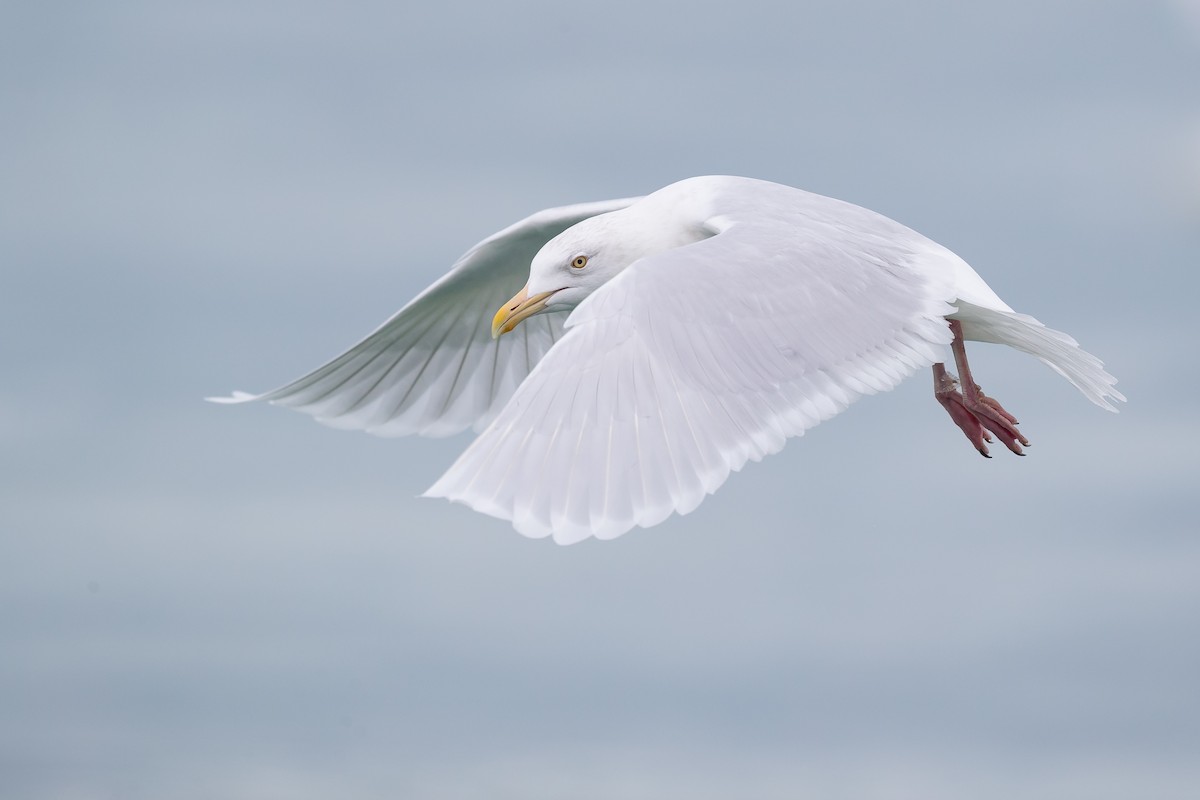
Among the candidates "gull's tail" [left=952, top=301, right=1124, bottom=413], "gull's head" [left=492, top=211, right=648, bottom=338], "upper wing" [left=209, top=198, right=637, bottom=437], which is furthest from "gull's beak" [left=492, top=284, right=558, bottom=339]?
"gull's tail" [left=952, top=301, right=1124, bottom=413]

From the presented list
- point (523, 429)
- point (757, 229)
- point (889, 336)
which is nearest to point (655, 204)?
point (757, 229)

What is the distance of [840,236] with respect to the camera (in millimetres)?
8117

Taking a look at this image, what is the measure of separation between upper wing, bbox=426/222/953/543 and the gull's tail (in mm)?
380

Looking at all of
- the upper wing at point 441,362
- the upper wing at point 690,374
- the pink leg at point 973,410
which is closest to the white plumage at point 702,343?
the upper wing at point 690,374

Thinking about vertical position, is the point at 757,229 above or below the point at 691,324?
above

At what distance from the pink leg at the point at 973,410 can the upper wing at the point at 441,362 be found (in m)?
2.70

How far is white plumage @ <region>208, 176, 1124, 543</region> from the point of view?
655 cm

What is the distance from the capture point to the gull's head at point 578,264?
8.77 metres

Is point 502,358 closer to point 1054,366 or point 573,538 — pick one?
point 1054,366

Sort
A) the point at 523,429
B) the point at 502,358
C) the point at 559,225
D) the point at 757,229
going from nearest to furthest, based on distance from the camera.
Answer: the point at 523,429
the point at 757,229
the point at 559,225
the point at 502,358

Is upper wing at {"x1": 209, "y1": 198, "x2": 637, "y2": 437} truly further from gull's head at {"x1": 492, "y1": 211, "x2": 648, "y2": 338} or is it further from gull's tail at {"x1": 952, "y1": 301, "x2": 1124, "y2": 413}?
gull's tail at {"x1": 952, "y1": 301, "x2": 1124, "y2": 413}

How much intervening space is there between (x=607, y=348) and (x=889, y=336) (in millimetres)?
1394

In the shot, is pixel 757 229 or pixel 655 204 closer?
pixel 757 229

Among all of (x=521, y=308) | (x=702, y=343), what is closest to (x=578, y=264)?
(x=521, y=308)
